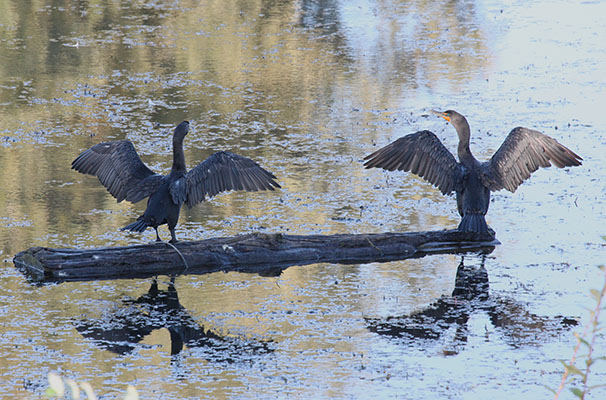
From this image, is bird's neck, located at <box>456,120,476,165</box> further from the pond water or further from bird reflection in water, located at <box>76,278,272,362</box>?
bird reflection in water, located at <box>76,278,272,362</box>

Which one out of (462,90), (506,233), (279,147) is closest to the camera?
(506,233)

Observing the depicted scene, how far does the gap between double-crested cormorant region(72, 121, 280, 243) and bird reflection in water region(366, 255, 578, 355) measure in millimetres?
1934

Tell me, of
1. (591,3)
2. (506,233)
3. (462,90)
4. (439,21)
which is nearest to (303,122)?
(462,90)

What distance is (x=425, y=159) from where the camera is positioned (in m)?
10.4

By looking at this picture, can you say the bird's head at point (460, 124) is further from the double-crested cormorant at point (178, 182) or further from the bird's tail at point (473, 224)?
the double-crested cormorant at point (178, 182)

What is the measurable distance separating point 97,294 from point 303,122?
6.87m

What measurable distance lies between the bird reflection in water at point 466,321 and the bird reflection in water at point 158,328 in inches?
48.4

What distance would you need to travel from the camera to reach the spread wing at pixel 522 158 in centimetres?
1016

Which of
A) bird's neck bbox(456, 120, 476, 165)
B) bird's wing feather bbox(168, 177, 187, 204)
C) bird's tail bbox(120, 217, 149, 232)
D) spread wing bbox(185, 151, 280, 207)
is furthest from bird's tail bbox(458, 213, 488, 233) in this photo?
bird's tail bbox(120, 217, 149, 232)

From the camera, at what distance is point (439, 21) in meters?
23.5

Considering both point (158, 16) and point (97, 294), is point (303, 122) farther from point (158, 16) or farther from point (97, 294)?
point (158, 16)

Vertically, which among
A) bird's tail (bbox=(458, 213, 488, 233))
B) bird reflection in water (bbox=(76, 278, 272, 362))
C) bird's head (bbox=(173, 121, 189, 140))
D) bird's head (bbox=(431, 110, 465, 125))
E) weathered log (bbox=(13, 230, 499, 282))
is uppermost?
bird's head (bbox=(431, 110, 465, 125))

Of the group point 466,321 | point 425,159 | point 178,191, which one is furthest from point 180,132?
point 466,321

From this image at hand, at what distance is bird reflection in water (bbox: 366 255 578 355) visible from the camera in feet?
26.1
